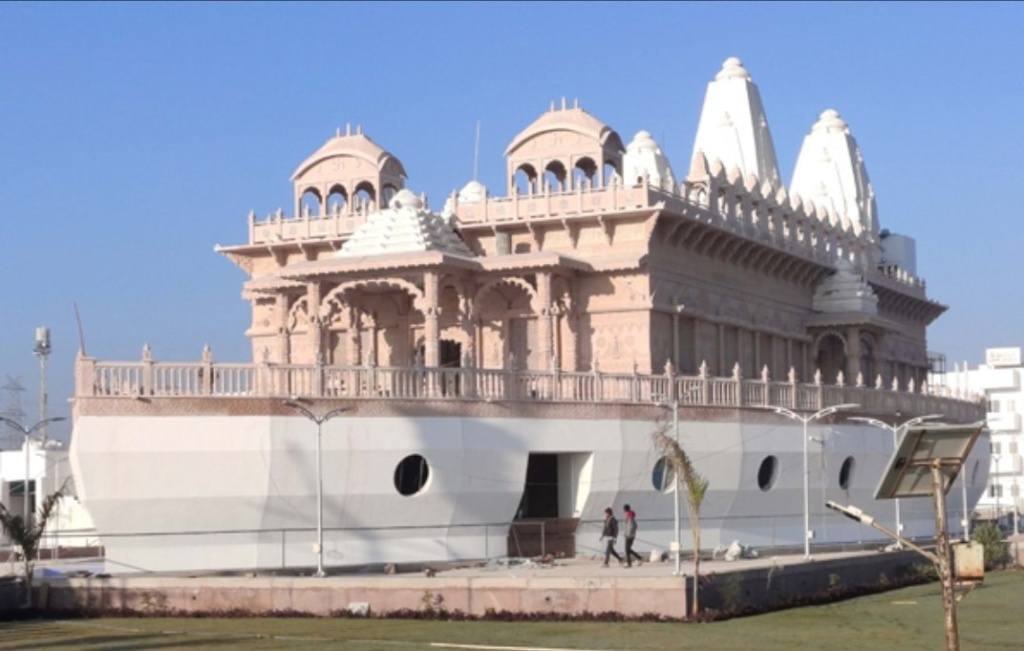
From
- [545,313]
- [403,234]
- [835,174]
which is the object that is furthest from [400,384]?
[835,174]

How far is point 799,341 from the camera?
59438mm

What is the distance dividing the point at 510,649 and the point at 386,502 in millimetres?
15761

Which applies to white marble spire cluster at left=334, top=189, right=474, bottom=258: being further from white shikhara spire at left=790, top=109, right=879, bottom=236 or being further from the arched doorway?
white shikhara spire at left=790, top=109, right=879, bottom=236

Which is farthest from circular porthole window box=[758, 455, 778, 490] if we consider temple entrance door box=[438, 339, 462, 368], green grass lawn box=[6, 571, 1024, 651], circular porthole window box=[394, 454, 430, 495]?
green grass lawn box=[6, 571, 1024, 651]

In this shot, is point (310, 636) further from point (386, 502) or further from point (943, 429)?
point (943, 429)

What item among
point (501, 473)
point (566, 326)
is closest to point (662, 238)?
point (566, 326)

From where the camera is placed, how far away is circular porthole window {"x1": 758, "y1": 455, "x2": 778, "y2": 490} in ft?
159

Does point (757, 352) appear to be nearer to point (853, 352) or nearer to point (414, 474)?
point (853, 352)

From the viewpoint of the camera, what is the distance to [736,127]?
62625mm

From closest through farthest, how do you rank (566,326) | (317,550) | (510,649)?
(510,649), (317,550), (566,326)

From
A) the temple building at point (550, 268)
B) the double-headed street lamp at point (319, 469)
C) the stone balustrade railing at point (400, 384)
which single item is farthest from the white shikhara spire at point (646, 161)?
the double-headed street lamp at point (319, 469)

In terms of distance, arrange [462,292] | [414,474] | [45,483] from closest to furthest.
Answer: [414,474] → [462,292] → [45,483]

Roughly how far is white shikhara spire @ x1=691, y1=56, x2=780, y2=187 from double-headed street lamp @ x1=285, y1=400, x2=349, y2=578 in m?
27.2

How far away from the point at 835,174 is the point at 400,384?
34228 millimetres
